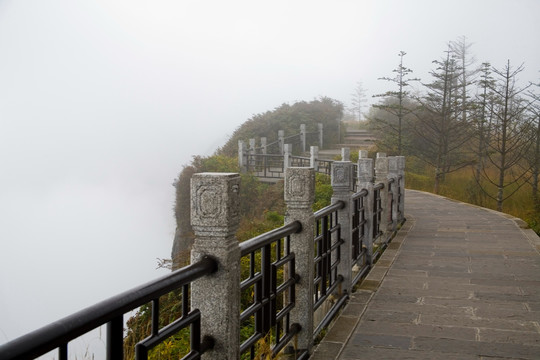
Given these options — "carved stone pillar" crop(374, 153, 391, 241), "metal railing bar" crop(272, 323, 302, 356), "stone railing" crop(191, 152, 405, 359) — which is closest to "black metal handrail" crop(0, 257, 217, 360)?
"stone railing" crop(191, 152, 405, 359)

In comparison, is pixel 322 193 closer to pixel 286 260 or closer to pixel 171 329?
pixel 286 260

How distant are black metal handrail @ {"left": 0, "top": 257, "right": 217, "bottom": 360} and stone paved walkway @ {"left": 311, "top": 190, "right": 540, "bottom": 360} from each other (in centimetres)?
213

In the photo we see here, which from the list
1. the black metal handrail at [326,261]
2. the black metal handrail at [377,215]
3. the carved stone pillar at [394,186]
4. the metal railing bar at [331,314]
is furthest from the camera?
the carved stone pillar at [394,186]

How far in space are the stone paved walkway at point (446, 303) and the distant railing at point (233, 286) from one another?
0.36 metres

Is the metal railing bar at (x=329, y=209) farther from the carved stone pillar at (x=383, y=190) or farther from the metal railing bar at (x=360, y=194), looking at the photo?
the carved stone pillar at (x=383, y=190)

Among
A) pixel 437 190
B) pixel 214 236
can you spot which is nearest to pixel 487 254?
pixel 214 236

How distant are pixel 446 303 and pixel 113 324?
4834mm

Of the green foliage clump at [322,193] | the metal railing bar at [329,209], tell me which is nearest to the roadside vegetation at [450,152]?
the green foliage clump at [322,193]

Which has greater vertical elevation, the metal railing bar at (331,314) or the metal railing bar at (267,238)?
the metal railing bar at (267,238)

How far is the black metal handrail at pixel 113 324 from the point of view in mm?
1666

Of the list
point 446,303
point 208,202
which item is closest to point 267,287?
point 208,202

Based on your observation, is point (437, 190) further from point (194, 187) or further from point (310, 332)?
point (194, 187)

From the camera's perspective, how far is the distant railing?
7.00ft

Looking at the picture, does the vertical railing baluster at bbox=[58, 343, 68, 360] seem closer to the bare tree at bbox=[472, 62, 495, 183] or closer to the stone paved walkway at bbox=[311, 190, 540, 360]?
the stone paved walkway at bbox=[311, 190, 540, 360]
